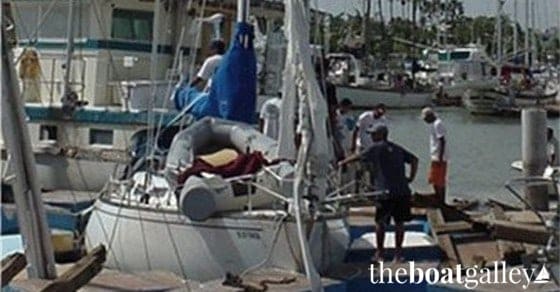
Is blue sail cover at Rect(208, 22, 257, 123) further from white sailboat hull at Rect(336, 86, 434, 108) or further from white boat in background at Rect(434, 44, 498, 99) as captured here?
white boat in background at Rect(434, 44, 498, 99)

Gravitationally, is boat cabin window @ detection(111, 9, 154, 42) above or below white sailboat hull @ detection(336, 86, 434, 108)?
above

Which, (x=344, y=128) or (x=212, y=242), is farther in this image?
(x=344, y=128)

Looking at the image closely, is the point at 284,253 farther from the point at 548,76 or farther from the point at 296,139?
the point at 548,76

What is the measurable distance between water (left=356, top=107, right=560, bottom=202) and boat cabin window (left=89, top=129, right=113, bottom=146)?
6909 millimetres

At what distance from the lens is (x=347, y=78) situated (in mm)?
70625

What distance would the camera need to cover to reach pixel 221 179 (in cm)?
1179

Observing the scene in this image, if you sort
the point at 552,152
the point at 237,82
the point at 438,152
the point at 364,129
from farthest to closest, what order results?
the point at 552,152 < the point at 364,129 < the point at 438,152 < the point at 237,82

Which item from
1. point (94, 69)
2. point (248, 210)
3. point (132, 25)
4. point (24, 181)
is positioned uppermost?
point (132, 25)

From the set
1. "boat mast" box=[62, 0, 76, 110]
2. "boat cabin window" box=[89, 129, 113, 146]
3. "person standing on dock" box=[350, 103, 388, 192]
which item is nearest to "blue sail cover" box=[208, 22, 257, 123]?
"person standing on dock" box=[350, 103, 388, 192]

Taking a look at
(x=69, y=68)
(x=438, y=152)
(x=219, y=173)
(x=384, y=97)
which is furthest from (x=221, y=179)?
(x=384, y=97)

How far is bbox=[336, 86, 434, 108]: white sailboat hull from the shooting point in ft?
218

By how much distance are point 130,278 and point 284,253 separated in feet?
5.70

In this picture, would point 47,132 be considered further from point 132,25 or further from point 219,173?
point 219,173

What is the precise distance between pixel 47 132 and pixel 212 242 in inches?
387
